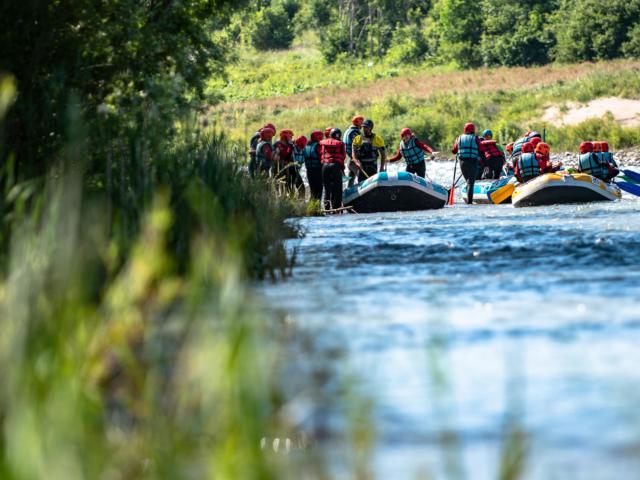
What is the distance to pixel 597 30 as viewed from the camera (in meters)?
68.1

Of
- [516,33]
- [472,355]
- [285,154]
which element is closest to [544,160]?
[285,154]

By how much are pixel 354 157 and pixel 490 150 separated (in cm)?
560

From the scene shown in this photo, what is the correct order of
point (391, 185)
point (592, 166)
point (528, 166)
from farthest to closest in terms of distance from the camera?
point (528, 166)
point (592, 166)
point (391, 185)

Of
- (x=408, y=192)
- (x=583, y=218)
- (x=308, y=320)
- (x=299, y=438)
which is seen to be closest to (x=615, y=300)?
→ (x=308, y=320)

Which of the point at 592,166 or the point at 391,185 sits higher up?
the point at 592,166

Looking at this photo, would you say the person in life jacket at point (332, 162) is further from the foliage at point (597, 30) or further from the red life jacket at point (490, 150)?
the foliage at point (597, 30)

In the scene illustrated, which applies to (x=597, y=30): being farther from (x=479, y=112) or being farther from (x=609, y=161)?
(x=609, y=161)

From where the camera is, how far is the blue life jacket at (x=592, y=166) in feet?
79.2

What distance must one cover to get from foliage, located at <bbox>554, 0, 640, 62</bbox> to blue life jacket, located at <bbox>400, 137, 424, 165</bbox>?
43217 mm

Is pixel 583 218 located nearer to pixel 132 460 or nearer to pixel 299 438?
pixel 299 438

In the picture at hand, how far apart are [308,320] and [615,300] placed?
7.47 feet

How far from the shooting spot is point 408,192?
23.5 metres

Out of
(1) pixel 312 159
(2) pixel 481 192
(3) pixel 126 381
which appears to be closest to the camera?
(3) pixel 126 381

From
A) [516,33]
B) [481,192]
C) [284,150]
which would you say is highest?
[516,33]
